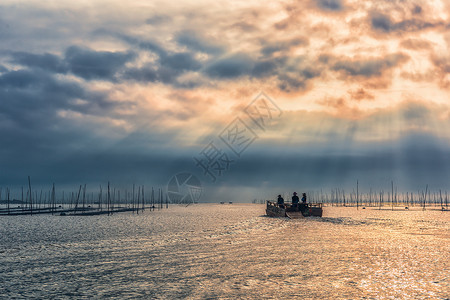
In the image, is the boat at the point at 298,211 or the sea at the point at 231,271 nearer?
the sea at the point at 231,271

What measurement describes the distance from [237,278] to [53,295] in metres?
9.97

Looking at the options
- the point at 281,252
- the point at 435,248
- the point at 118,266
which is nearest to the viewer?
the point at 118,266

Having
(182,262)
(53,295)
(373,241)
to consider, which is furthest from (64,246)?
(373,241)

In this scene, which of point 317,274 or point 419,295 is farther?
point 317,274

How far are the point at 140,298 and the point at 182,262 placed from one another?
10048 millimetres

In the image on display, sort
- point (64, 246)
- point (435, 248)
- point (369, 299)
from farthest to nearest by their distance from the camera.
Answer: point (64, 246) < point (435, 248) < point (369, 299)

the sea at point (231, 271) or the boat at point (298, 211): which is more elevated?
the sea at point (231, 271)

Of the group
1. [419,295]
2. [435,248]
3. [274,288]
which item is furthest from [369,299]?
[435,248]

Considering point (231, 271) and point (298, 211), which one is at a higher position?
point (231, 271)

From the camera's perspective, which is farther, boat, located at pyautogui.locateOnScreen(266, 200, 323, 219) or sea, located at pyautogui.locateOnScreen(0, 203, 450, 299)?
boat, located at pyautogui.locateOnScreen(266, 200, 323, 219)

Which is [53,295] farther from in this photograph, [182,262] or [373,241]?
[373,241]

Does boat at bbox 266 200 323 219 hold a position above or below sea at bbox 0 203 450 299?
below

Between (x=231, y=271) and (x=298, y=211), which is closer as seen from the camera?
(x=231, y=271)

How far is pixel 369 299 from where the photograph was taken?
17969 millimetres
